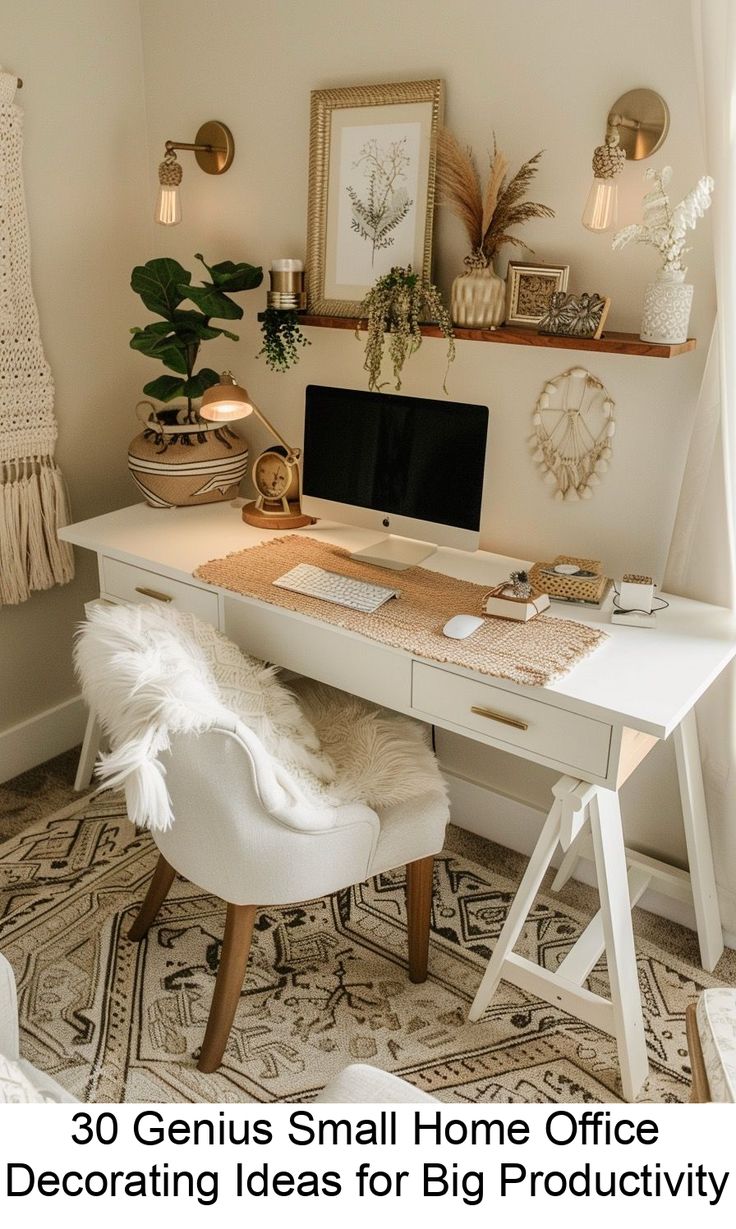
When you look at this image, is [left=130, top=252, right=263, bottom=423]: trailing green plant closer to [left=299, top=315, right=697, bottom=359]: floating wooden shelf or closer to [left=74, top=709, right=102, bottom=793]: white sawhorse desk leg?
[left=299, top=315, right=697, bottom=359]: floating wooden shelf

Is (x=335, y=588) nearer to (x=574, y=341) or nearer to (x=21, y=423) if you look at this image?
(x=574, y=341)

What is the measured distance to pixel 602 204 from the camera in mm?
1859

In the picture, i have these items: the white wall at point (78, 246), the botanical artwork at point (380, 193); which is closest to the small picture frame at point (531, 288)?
the botanical artwork at point (380, 193)

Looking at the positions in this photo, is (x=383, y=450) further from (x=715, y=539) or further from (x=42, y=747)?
(x=42, y=747)

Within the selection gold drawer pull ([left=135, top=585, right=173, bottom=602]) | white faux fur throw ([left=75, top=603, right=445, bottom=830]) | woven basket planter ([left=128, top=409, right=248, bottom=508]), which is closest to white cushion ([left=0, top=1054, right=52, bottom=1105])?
white faux fur throw ([left=75, top=603, right=445, bottom=830])

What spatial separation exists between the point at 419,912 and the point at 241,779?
66cm

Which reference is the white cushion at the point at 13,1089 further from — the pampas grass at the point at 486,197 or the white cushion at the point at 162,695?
the pampas grass at the point at 486,197

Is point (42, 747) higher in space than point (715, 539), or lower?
lower

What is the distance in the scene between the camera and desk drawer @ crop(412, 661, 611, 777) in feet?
5.32

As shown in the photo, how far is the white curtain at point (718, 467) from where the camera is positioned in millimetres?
1688
